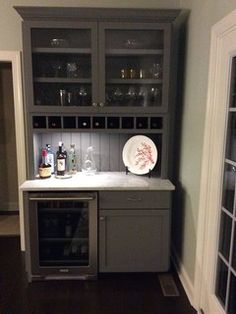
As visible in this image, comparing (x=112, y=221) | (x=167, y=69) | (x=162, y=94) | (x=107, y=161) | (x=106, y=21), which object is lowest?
(x=112, y=221)

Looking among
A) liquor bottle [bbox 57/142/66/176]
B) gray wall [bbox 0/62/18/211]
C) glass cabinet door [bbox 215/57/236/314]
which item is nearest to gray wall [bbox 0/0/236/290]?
glass cabinet door [bbox 215/57/236/314]

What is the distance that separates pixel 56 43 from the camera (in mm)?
2480

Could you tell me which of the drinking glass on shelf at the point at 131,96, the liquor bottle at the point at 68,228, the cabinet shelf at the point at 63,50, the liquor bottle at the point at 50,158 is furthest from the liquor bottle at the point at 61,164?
the cabinet shelf at the point at 63,50

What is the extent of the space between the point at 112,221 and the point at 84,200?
0.30 meters

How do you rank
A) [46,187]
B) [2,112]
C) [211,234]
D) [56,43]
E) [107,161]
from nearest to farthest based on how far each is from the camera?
[211,234]
[46,187]
[56,43]
[107,161]
[2,112]

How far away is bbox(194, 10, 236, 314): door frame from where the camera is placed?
173 centimetres

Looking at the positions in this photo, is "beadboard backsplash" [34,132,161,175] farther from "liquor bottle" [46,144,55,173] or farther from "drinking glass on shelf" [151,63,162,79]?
"drinking glass on shelf" [151,63,162,79]

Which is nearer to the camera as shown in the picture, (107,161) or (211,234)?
(211,234)

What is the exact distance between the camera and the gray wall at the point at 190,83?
2.04 metres

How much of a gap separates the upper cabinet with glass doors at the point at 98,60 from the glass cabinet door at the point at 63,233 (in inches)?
33.5

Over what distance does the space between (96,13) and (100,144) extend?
3.86ft

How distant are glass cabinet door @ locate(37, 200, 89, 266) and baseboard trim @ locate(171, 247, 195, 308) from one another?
2.73ft

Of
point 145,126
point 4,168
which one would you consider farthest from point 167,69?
point 4,168

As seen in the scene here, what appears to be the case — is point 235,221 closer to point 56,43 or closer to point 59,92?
point 59,92
